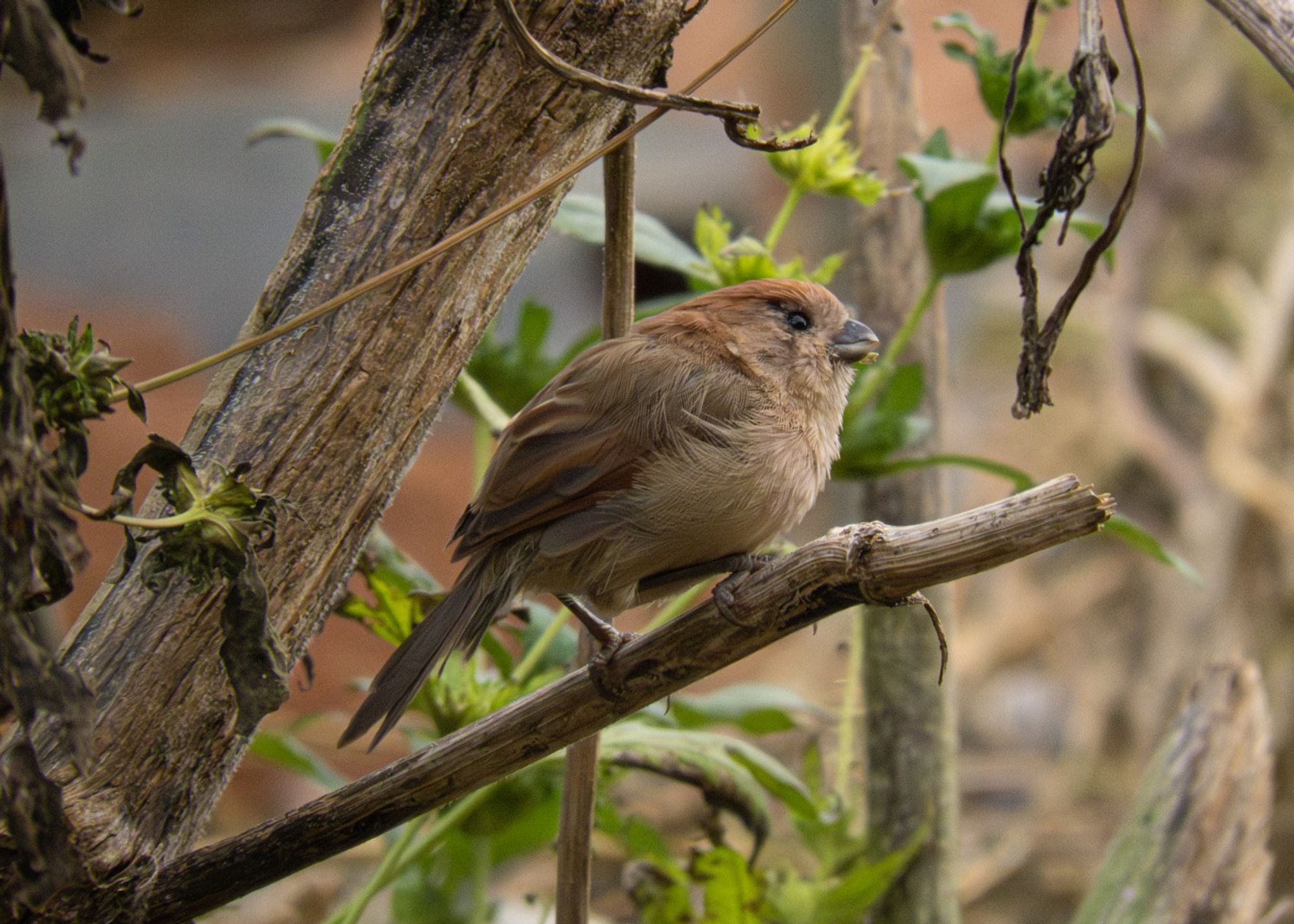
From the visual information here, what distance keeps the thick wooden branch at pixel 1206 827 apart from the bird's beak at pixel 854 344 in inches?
44.0

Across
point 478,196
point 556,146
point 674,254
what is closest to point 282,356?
point 478,196

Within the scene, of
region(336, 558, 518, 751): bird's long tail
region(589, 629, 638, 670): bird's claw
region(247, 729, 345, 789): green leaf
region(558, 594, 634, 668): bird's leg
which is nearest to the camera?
region(589, 629, 638, 670): bird's claw

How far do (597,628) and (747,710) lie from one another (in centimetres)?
66

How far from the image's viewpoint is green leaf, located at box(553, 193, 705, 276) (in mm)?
2471

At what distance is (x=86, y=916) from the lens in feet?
4.75

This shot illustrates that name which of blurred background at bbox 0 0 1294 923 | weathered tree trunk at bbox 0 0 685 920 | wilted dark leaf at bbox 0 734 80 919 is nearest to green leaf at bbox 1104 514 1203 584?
weathered tree trunk at bbox 0 0 685 920

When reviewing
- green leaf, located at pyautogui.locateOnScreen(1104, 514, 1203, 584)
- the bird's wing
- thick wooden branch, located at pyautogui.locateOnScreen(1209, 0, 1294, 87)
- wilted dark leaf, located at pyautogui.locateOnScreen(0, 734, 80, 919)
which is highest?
thick wooden branch, located at pyautogui.locateOnScreen(1209, 0, 1294, 87)

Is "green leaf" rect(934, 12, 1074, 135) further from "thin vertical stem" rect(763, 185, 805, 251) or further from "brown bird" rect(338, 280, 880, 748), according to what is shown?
"brown bird" rect(338, 280, 880, 748)

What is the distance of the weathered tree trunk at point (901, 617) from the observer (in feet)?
9.14

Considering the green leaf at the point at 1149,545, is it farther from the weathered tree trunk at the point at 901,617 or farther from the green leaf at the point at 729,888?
the green leaf at the point at 729,888

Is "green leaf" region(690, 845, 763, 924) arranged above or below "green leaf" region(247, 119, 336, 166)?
below

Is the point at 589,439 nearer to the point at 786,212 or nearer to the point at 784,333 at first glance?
the point at 784,333

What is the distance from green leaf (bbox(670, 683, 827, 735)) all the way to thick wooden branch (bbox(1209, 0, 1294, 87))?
1.53 m

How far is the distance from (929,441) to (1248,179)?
5657mm
